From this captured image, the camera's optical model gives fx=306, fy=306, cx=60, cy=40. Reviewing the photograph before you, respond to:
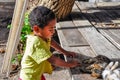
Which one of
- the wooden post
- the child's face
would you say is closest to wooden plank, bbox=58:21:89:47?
the wooden post

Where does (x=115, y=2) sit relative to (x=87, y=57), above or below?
below

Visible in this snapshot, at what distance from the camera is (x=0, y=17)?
9.11 metres

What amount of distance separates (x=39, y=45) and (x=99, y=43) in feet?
7.70

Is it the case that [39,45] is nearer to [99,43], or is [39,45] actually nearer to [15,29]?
[15,29]

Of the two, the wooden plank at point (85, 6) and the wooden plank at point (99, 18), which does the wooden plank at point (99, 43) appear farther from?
the wooden plank at point (85, 6)

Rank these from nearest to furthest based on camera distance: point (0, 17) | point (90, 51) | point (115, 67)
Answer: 1. point (115, 67)
2. point (90, 51)
3. point (0, 17)

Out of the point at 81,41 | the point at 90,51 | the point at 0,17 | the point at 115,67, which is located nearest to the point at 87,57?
the point at 90,51

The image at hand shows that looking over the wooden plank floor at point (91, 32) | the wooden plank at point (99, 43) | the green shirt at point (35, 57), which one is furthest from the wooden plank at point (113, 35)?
the green shirt at point (35, 57)

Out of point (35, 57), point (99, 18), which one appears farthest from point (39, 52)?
point (99, 18)

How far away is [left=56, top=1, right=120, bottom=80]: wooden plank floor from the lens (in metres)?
4.81

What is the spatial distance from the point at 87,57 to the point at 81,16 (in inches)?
130

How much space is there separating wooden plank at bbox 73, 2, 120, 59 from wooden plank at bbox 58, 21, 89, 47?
0.10m

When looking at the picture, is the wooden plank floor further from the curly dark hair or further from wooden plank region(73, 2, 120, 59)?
the curly dark hair

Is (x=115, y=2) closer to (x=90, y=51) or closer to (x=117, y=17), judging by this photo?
(x=117, y=17)
